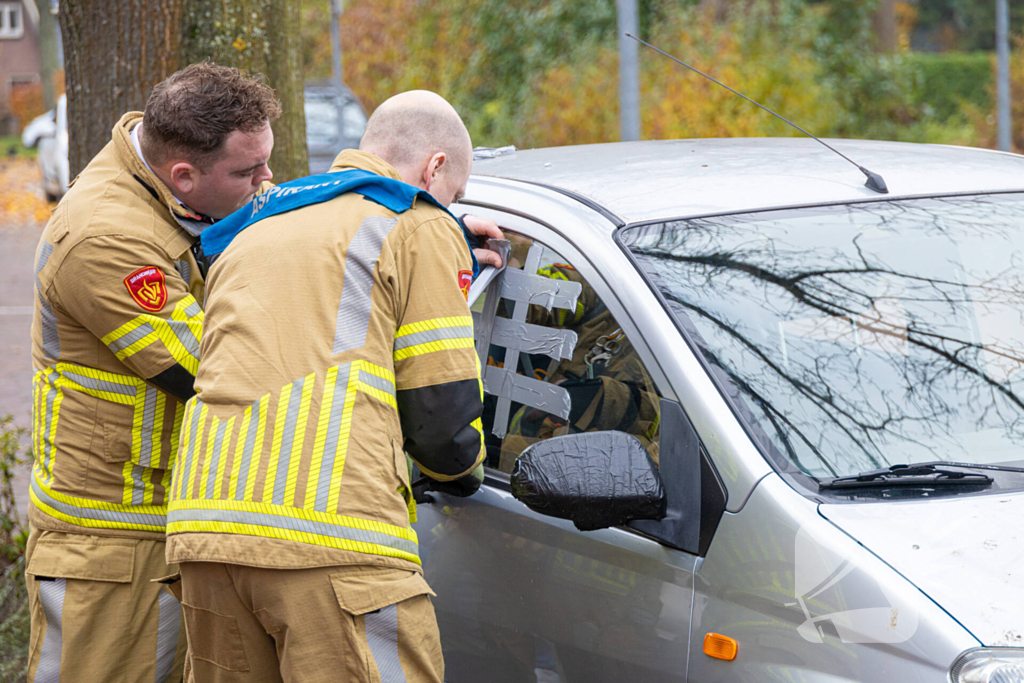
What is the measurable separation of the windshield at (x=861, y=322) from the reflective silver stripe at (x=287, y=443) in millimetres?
781

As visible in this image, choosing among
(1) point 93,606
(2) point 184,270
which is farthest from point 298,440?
(1) point 93,606

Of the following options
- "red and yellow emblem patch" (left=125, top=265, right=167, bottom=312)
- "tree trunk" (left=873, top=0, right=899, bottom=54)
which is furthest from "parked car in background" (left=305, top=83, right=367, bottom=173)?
"red and yellow emblem patch" (left=125, top=265, right=167, bottom=312)

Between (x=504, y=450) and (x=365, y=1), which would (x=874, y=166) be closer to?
(x=504, y=450)

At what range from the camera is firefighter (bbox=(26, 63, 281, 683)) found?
2412 millimetres

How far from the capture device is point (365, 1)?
2333cm

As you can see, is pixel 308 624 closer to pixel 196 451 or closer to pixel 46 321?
pixel 196 451

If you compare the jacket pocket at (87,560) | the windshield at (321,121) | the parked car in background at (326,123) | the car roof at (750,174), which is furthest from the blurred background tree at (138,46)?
the windshield at (321,121)

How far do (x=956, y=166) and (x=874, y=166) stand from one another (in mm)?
219

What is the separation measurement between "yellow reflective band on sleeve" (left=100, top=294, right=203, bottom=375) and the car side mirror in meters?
0.83

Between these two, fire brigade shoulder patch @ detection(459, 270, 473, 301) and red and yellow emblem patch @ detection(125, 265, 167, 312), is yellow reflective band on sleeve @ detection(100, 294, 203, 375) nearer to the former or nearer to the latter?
red and yellow emblem patch @ detection(125, 265, 167, 312)

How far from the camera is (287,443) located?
78.0 inches

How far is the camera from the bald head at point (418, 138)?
2.35m

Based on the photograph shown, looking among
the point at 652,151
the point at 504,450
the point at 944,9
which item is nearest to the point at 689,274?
the point at 504,450

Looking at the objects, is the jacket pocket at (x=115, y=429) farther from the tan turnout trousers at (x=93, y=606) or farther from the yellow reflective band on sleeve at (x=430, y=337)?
the yellow reflective band on sleeve at (x=430, y=337)
